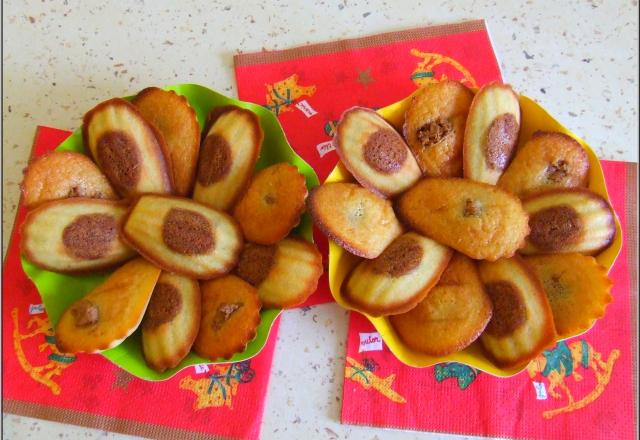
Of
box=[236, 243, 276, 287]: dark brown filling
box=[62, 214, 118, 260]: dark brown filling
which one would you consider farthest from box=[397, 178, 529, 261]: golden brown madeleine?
box=[62, 214, 118, 260]: dark brown filling

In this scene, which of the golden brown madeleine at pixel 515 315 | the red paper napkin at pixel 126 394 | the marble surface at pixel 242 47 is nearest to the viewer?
the golden brown madeleine at pixel 515 315

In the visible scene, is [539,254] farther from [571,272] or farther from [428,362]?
[428,362]

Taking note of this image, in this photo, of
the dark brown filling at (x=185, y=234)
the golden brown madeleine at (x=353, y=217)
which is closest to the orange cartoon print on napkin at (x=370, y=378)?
the golden brown madeleine at (x=353, y=217)

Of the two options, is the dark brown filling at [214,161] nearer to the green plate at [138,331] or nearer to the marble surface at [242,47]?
the green plate at [138,331]

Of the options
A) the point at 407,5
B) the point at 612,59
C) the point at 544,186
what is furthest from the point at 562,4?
the point at 544,186

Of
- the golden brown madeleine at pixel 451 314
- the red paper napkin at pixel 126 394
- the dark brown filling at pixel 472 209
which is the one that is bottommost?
the red paper napkin at pixel 126 394
